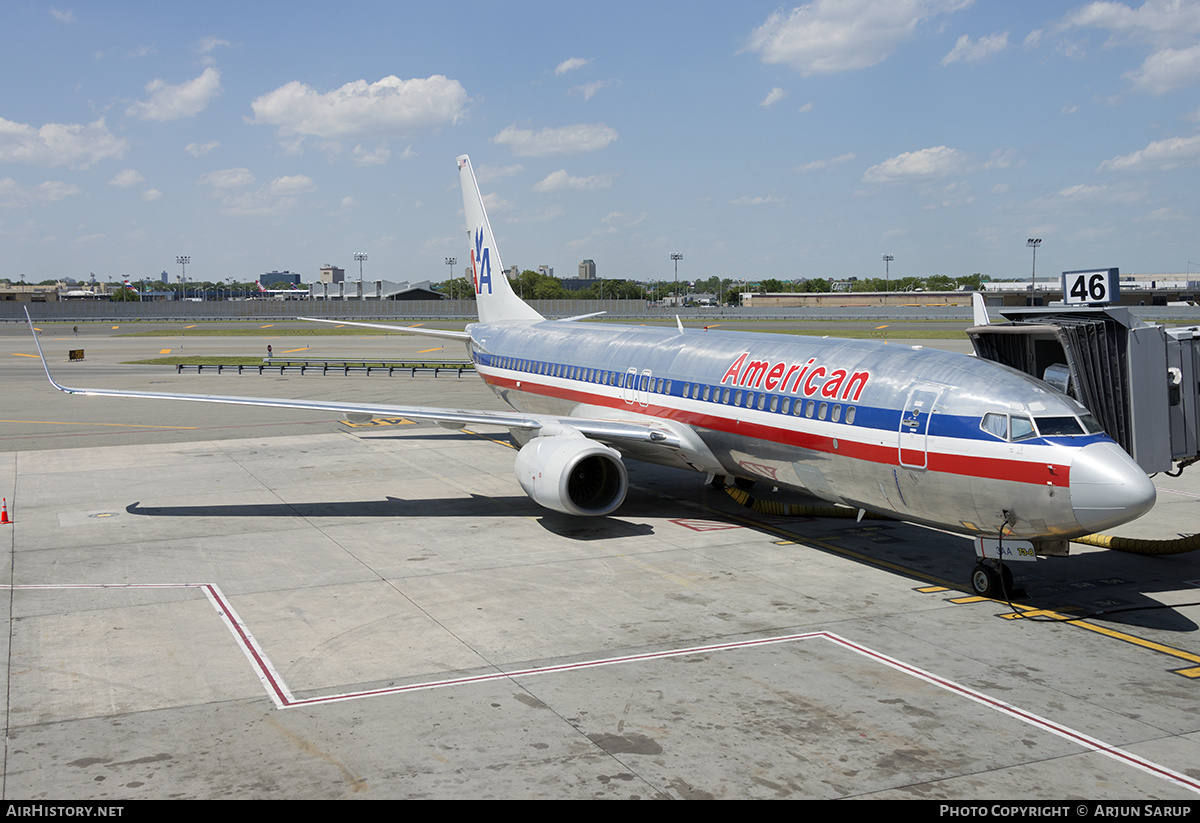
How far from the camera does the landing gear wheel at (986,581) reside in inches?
639

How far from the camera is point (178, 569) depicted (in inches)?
706

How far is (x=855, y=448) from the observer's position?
17.0m

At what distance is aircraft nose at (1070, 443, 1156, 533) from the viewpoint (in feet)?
45.1

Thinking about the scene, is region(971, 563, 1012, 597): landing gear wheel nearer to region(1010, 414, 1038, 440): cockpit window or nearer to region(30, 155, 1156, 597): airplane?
region(30, 155, 1156, 597): airplane

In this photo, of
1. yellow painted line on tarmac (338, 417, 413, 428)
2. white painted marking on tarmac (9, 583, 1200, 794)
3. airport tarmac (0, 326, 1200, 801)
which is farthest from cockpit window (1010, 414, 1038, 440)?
yellow painted line on tarmac (338, 417, 413, 428)

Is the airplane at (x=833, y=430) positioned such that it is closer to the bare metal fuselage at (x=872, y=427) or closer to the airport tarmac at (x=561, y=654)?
the bare metal fuselage at (x=872, y=427)

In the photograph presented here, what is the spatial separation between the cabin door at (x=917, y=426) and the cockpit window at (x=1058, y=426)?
181 centimetres

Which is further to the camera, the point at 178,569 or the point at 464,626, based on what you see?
the point at 178,569

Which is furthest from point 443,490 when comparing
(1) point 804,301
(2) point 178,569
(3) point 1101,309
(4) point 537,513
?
(1) point 804,301

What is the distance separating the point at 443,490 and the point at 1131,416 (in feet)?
55.5

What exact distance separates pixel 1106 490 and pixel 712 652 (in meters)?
6.44

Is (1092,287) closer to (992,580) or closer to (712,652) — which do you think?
(992,580)
